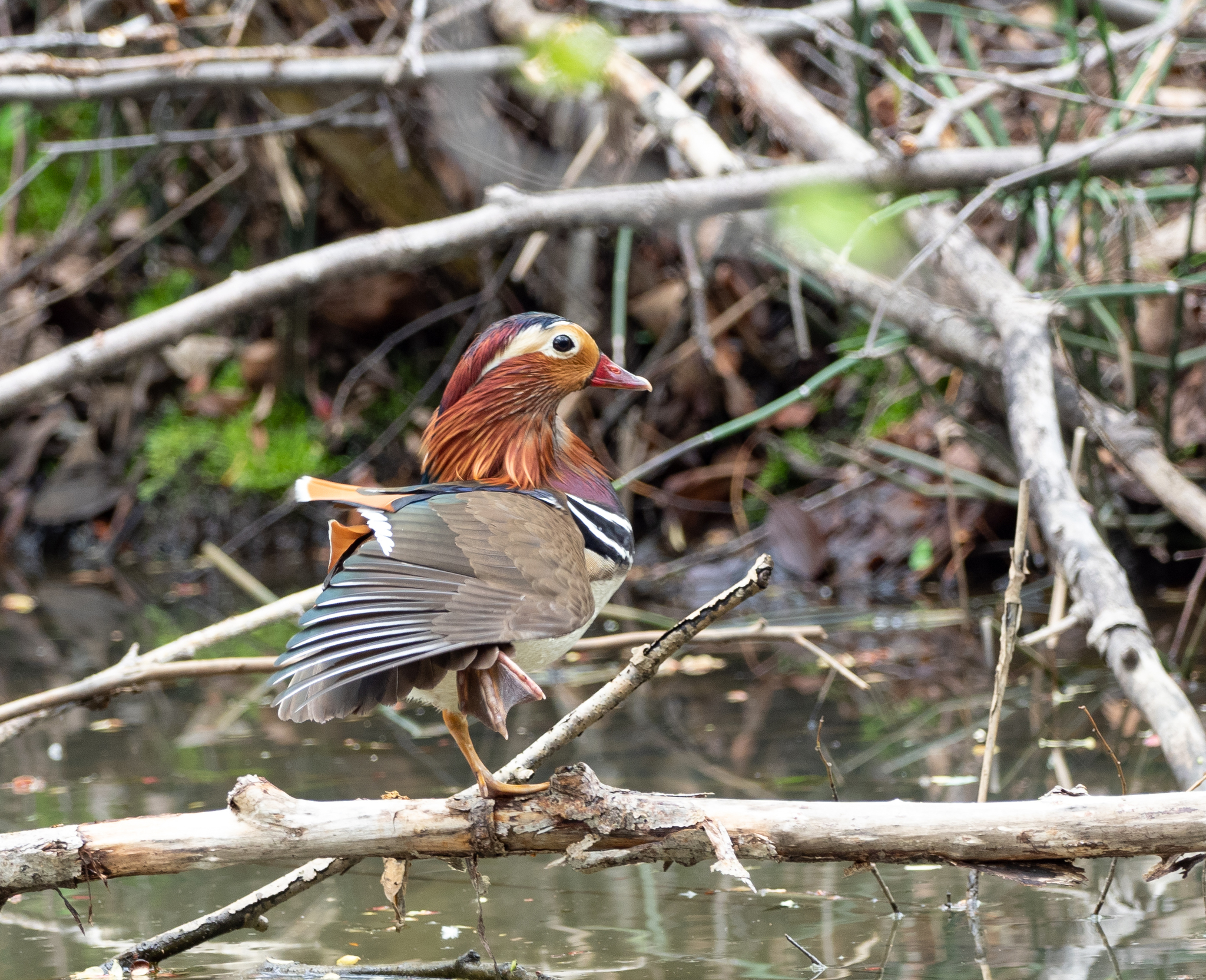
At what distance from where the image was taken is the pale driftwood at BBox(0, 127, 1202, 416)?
3396mm

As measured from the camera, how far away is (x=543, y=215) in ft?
11.8

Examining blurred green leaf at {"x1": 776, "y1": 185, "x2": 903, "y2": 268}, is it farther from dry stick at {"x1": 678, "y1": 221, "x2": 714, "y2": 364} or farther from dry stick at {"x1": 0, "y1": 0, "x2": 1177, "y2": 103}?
dry stick at {"x1": 678, "y1": 221, "x2": 714, "y2": 364}

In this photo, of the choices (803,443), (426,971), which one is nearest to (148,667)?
(426,971)

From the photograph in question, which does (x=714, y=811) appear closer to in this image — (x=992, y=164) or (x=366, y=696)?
(x=366, y=696)

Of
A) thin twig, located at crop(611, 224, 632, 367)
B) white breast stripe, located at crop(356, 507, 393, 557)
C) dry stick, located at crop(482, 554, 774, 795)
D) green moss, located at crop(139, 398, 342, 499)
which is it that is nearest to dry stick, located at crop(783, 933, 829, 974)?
dry stick, located at crop(482, 554, 774, 795)

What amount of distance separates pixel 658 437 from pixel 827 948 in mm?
3829

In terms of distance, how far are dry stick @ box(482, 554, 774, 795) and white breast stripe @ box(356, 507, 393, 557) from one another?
33cm

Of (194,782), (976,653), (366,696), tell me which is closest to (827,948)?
(366,696)

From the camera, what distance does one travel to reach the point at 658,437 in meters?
5.70

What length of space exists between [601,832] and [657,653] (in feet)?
0.83

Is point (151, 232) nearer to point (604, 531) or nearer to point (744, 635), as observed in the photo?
point (744, 635)

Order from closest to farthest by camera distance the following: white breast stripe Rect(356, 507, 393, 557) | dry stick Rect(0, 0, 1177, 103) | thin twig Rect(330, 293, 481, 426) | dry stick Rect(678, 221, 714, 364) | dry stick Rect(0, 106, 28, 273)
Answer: white breast stripe Rect(356, 507, 393, 557), dry stick Rect(0, 0, 1177, 103), dry stick Rect(678, 221, 714, 364), thin twig Rect(330, 293, 481, 426), dry stick Rect(0, 106, 28, 273)

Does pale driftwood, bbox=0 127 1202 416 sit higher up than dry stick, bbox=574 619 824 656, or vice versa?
pale driftwood, bbox=0 127 1202 416

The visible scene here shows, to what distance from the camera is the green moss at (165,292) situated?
23.2ft
